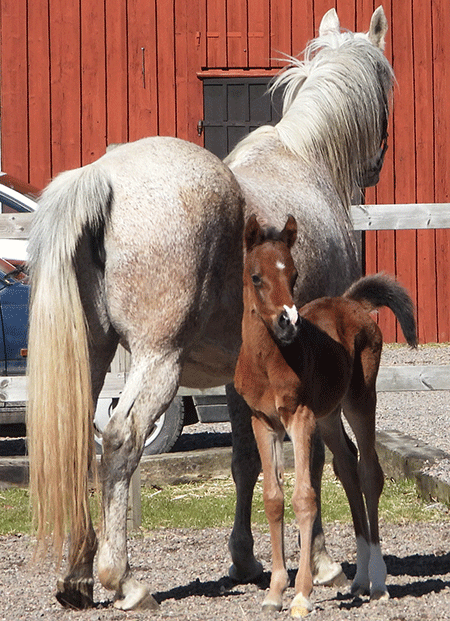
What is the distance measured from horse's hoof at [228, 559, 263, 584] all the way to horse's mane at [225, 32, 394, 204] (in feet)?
6.09

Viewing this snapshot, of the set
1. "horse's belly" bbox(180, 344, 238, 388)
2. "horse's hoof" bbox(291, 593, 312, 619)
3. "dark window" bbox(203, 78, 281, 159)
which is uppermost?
"dark window" bbox(203, 78, 281, 159)

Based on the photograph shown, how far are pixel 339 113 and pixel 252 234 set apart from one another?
1.56 metres

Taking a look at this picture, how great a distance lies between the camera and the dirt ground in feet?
11.1

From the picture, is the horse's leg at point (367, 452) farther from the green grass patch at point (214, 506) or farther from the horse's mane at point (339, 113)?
the green grass patch at point (214, 506)

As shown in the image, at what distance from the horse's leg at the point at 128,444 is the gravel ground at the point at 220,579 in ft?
0.42

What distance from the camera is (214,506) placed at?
5.55 meters

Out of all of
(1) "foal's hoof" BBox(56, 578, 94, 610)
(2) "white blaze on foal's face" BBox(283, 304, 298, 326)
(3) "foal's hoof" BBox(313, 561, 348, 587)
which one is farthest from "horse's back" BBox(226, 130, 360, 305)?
(1) "foal's hoof" BBox(56, 578, 94, 610)

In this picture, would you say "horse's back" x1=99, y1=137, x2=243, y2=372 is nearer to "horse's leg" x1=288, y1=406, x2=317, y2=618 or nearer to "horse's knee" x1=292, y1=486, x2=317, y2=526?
"horse's leg" x1=288, y1=406, x2=317, y2=618

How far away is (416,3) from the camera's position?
13023mm

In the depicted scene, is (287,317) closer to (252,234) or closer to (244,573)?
(252,234)

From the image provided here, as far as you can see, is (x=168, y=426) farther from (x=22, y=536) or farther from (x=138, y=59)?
(x=138, y=59)

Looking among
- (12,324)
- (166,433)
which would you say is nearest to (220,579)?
(166,433)

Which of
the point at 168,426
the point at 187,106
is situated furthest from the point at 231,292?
the point at 187,106

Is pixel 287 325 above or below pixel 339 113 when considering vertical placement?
below
